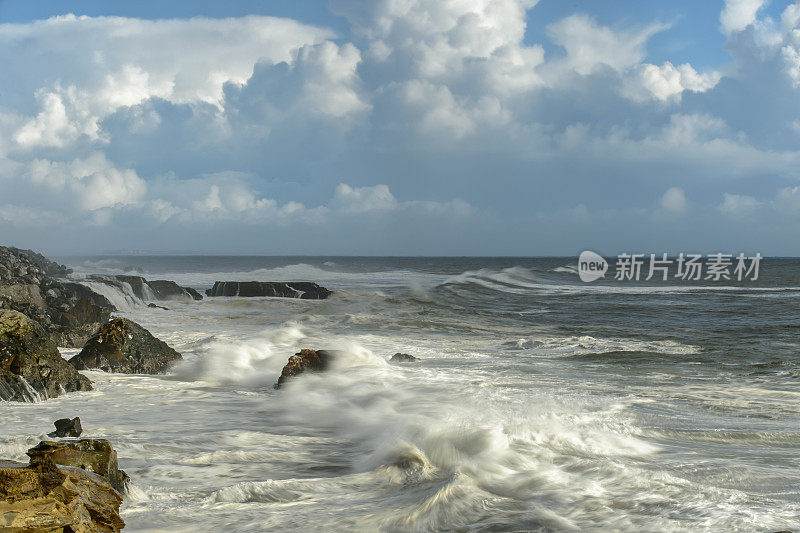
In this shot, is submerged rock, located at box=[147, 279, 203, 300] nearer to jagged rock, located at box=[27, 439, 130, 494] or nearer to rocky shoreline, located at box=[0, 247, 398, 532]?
rocky shoreline, located at box=[0, 247, 398, 532]

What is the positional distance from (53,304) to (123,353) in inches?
321

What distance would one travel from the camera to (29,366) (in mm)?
6828

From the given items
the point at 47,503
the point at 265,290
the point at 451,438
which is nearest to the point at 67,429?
the point at 47,503

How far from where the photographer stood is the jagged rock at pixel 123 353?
8.72 m

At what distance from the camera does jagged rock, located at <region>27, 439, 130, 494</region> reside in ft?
11.4

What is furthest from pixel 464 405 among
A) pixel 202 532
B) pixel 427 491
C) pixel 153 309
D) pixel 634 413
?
pixel 153 309

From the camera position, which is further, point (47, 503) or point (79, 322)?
point (79, 322)

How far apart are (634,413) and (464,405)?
6.30ft

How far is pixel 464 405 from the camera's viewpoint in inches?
267

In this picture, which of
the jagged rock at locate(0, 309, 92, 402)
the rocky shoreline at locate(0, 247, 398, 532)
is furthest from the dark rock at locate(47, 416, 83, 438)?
the jagged rock at locate(0, 309, 92, 402)

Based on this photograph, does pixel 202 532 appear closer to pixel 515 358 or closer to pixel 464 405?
pixel 464 405

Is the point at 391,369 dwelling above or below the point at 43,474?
below

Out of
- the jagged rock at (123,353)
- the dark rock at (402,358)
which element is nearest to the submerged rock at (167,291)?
the jagged rock at (123,353)

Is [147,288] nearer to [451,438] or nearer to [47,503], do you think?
[451,438]
